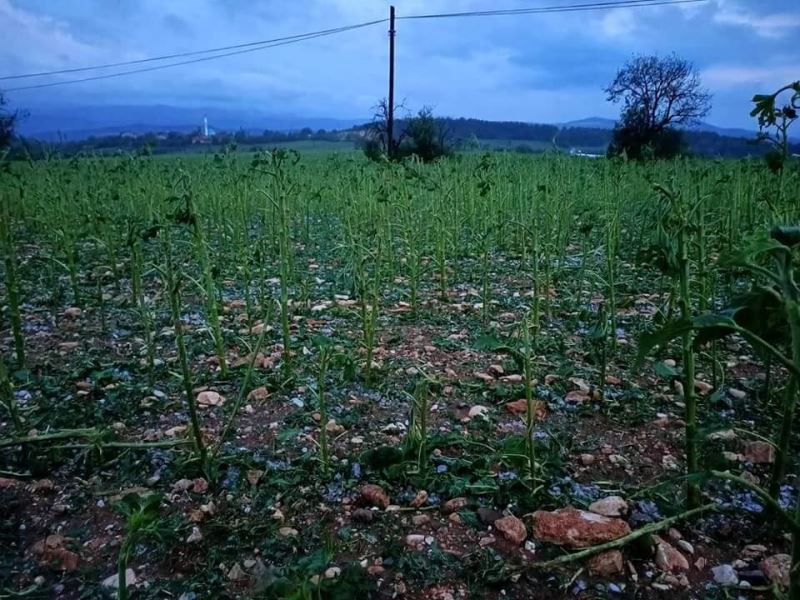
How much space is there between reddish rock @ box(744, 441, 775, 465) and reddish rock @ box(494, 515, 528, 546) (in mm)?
1309

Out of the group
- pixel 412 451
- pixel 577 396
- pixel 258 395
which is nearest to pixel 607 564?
pixel 412 451

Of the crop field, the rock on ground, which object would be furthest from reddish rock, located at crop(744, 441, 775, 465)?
the rock on ground

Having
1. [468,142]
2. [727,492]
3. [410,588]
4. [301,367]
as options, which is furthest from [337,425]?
[468,142]

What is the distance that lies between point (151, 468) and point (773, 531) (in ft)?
8.91

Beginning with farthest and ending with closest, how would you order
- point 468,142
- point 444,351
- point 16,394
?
point 468,142, point 444,351, point 16,394

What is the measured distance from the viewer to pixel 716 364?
3.19m

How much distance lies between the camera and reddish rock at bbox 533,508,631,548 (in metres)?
2.02

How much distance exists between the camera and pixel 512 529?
2.13 metres

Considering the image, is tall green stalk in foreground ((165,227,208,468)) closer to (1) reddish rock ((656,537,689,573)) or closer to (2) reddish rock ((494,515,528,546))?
(2) reddish rock ((494,515,528,546))

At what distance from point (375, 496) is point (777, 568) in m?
1.49

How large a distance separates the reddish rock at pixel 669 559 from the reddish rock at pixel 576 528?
0.12 m

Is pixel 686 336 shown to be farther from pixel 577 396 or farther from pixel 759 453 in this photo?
pixel 577 396

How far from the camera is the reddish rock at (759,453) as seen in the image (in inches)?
103

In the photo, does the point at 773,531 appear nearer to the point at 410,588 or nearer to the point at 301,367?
the point at 410,588
